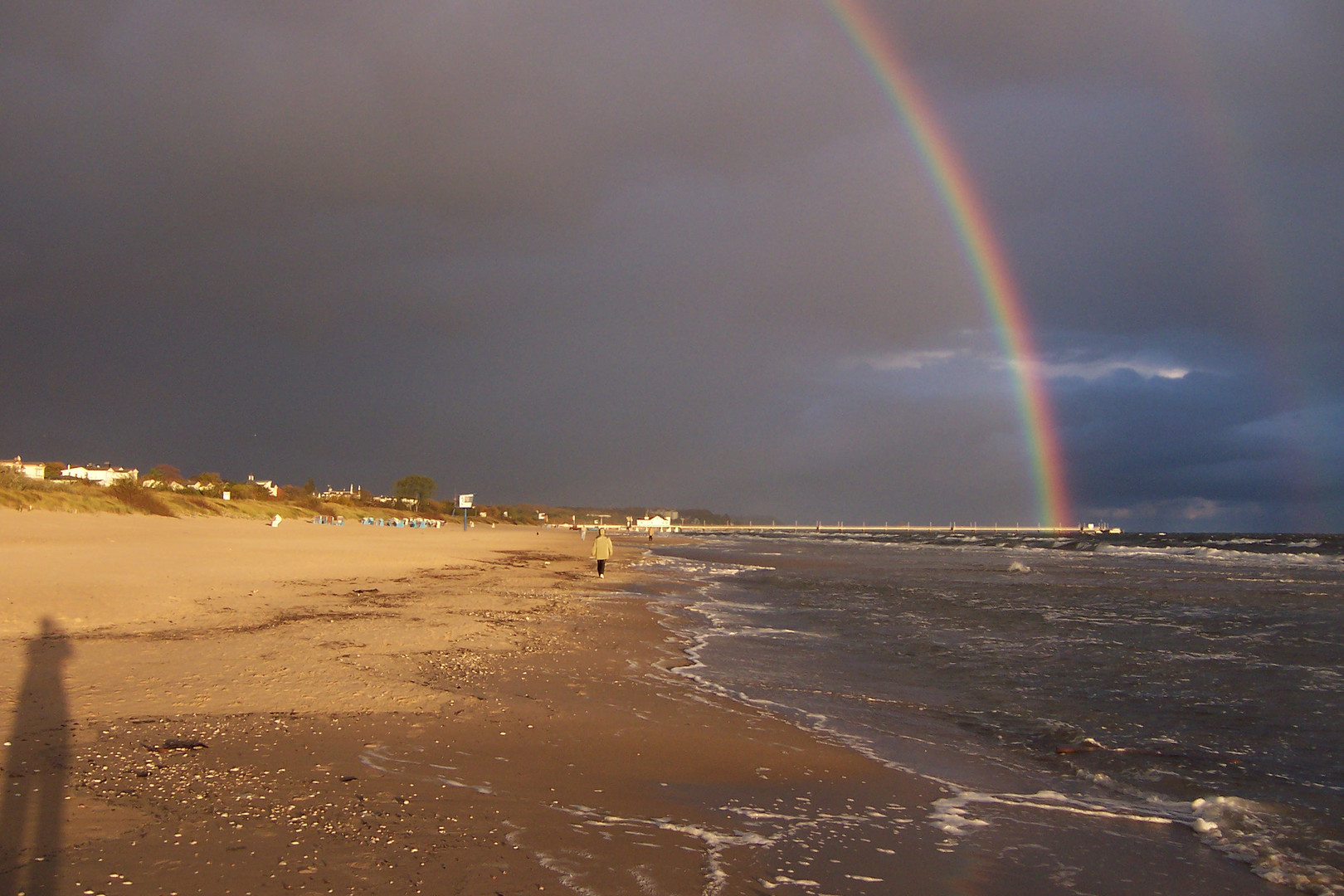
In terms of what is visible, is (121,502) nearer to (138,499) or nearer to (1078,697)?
(138,499)

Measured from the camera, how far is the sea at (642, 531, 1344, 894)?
615 centimetres

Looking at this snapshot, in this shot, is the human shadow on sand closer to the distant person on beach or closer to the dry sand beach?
the dry sand beach

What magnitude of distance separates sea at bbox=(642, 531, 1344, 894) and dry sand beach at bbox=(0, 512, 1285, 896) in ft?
1.96

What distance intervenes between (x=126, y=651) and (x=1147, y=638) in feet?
53.8

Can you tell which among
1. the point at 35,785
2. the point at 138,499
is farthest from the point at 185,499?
the point at 35,785

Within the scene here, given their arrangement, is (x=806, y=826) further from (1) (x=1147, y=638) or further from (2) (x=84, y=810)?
(1) (x=1147, y=638)

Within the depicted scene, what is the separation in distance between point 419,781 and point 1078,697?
27.9ft

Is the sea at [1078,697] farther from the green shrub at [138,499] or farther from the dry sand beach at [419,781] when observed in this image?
the green shrub at [138,499]

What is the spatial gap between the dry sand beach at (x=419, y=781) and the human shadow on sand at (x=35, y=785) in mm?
18

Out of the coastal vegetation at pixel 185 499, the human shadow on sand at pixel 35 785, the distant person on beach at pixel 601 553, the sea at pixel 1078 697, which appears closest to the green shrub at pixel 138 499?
the coastal vegetation at pixel 185 499

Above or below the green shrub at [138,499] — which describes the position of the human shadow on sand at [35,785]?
below

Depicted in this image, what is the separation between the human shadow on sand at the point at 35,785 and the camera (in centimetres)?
356

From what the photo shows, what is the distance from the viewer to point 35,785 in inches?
184

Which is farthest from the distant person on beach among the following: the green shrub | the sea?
the green shrub
